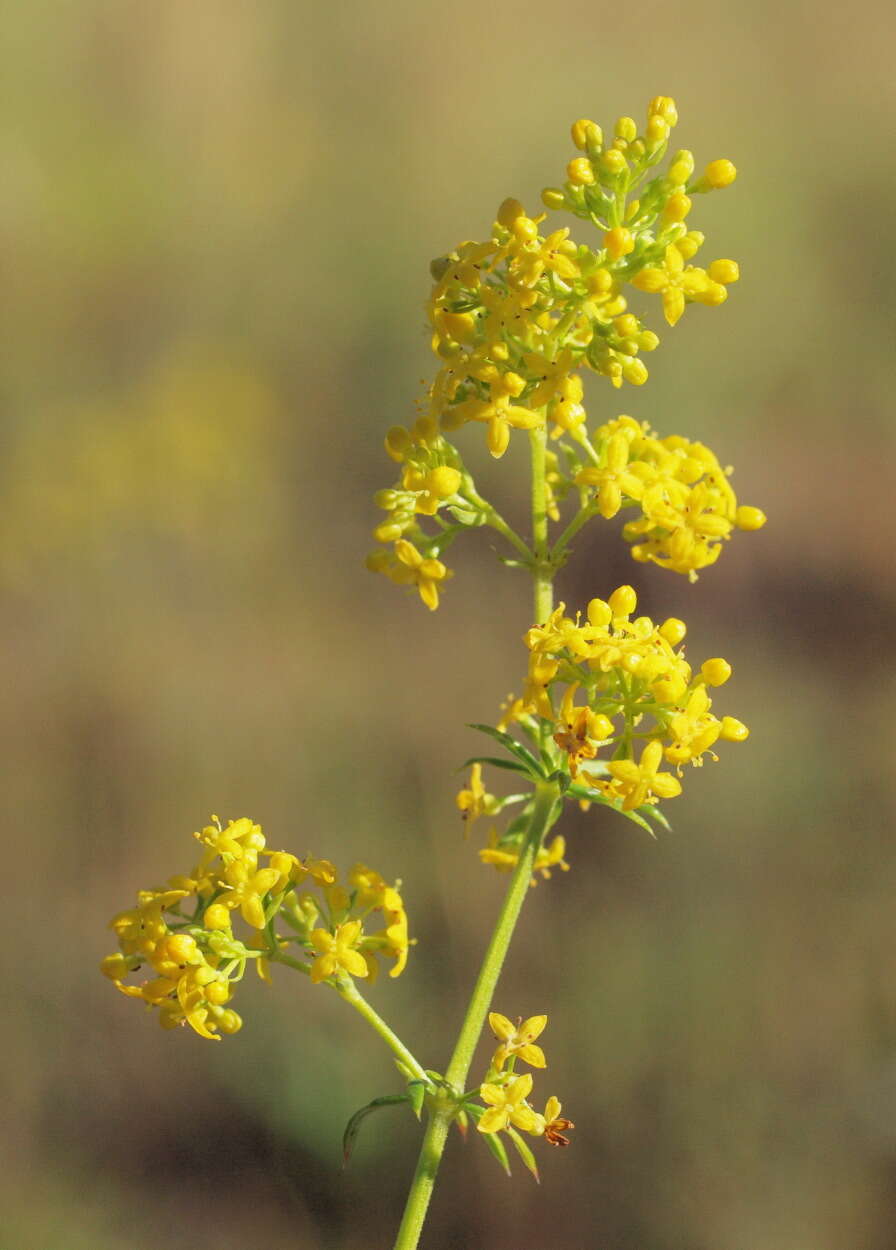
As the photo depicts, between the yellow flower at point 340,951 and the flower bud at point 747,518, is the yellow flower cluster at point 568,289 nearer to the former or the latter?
the flower bud at point 747,518

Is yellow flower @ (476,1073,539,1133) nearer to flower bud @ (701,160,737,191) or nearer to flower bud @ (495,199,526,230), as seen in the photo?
flower bud @ (495,199,526,230)

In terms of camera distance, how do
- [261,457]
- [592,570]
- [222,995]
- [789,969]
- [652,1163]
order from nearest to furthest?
[222,995], [652,1163], [789,969], [592,570], [261,457]

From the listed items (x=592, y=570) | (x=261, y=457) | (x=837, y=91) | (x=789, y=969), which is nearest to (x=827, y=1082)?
(x=789, y=969)

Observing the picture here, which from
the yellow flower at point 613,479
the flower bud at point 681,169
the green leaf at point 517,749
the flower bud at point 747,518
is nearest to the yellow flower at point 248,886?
the green leaf at point 517,749

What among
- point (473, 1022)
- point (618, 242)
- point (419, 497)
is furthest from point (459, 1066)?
point (618, 242)

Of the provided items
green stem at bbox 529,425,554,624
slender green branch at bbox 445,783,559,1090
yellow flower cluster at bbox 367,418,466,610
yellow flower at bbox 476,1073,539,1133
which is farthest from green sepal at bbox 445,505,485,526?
yellow flower at bbox 476,1073,539,1133

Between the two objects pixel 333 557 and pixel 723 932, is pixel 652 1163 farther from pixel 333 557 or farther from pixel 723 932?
pixel 333 557
